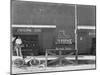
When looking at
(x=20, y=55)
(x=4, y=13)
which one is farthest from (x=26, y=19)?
(x=20, y=55)

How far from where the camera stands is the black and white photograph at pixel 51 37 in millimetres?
4410

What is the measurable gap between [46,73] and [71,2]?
5.99 ft

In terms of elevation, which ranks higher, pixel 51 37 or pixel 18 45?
pixel 51 37

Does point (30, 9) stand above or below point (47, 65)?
above

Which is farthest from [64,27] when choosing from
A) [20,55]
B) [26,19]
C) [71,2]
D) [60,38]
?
[20,55]

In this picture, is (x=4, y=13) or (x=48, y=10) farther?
(x=48, y=10)

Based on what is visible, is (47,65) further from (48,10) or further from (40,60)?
(48,10)

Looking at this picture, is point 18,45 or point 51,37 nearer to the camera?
point 18,45

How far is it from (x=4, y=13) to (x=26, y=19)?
0.53 m

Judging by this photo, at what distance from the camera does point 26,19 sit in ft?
14.7

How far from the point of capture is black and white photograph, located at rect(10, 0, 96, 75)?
441cm

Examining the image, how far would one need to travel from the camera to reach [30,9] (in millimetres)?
4496

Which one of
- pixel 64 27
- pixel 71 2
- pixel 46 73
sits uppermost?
pixel 71 2

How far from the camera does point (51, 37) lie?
15.1 ft
